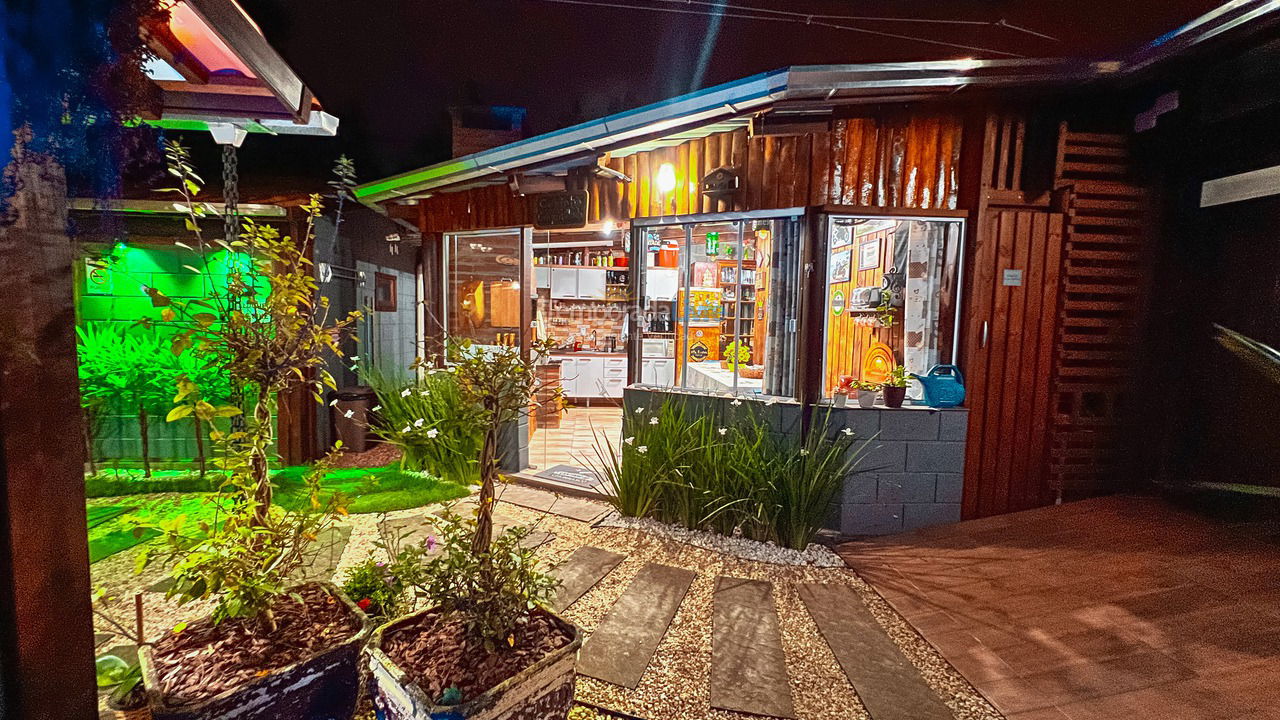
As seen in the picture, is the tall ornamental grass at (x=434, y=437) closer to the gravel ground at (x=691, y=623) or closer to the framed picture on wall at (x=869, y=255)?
the gravel ground at (x=691, y=623)

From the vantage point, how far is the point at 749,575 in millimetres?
3297

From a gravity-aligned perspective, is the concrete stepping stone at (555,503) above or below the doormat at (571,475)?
below

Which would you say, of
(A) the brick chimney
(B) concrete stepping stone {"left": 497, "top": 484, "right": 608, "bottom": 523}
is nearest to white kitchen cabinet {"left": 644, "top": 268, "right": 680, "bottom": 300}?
(A) the brick chimney

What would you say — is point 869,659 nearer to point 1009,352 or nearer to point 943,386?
point 943,386

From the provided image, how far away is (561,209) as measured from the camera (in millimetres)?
5160

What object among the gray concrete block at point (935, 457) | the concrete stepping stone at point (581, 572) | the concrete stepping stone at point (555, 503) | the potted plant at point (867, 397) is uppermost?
the potted plant at point (867, 397)

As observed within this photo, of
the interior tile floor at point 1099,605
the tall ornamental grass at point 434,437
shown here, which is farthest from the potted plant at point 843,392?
the tall ornamental grass at point 434,437

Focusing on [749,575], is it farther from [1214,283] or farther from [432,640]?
[1214,283]

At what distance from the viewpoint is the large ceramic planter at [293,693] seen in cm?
154

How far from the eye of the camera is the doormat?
4.89 metres

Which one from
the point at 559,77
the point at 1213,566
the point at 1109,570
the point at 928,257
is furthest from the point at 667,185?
the point at 1213,566

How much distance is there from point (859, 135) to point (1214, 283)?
3.00 meters

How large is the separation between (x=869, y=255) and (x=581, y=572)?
440cm

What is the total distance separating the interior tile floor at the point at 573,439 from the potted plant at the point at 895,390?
2.38 meters
